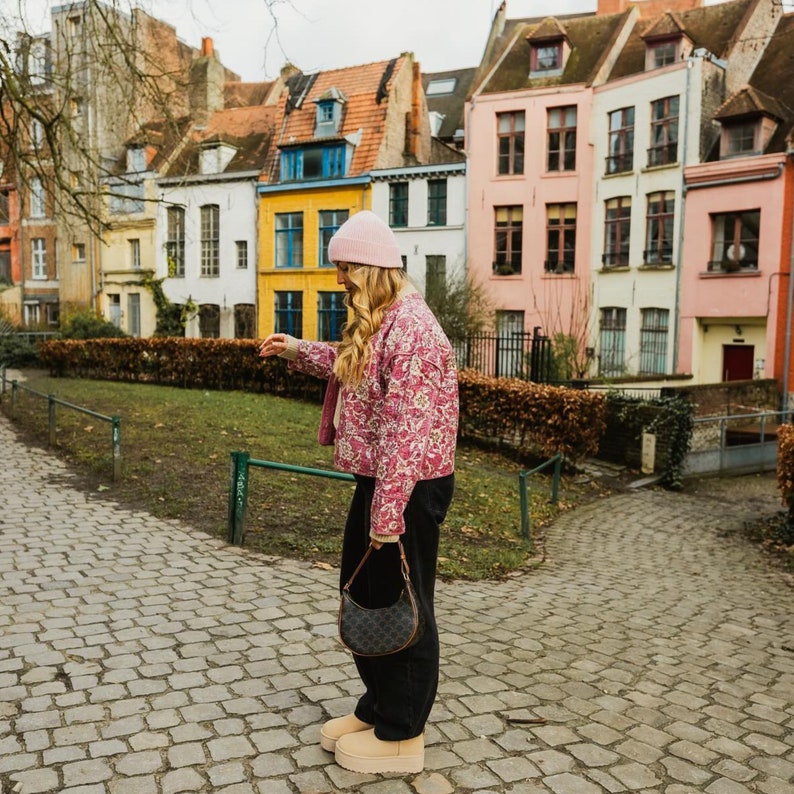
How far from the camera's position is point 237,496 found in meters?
6.92

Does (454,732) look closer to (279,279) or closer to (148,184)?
(279,279)

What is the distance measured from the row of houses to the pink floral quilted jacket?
17.2 metres

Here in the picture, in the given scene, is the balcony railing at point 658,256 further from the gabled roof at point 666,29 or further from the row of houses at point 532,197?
the gabled roof at point 666,29

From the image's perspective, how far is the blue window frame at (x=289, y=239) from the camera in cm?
3444

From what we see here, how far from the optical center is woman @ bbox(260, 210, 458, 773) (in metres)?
2.98

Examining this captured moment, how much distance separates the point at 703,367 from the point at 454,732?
23964 mm

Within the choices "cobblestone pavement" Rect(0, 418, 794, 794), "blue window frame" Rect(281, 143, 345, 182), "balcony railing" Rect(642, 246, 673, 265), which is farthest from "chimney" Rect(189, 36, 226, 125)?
"cobblestone pavement" Rect(0, 418, 794, 794)

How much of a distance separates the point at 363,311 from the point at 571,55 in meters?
30.4

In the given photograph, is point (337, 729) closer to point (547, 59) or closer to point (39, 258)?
point (547, 59)

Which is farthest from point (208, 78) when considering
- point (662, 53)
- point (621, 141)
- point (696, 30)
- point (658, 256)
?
point (658, 256)

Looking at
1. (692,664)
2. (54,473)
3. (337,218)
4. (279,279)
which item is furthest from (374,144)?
(692,664)

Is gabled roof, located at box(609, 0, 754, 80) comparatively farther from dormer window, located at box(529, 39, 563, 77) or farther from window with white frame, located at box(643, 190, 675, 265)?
window with white frame, located at box(643, 190, 675, 265)

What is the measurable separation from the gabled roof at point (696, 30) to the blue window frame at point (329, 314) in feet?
44.2

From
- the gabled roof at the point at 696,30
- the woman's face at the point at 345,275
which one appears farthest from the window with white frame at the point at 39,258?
the woman's face at the point at 345,275
